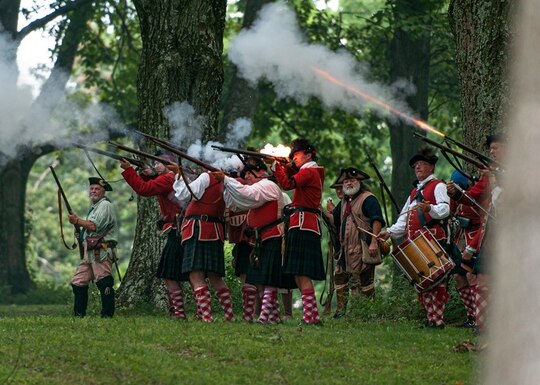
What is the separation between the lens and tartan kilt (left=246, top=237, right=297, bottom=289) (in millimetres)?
14805

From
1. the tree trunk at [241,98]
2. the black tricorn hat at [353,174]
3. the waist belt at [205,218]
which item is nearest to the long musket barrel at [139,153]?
the waist belt at [205,218]

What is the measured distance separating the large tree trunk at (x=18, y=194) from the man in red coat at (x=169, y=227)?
1205 cm

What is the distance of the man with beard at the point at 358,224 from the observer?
16.2 m

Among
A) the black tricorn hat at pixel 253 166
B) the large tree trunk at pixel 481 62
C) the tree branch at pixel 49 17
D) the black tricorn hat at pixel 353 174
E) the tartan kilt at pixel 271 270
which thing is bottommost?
the tartan kilt at pixel 271 270

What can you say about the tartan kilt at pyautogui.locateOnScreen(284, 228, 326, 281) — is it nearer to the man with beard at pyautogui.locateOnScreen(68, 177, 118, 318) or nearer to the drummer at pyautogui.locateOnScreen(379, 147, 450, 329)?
the drummer at pyautogui.locateOnScreen(379, 147, 450, 329)

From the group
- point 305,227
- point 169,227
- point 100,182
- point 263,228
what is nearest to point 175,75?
point 100,182

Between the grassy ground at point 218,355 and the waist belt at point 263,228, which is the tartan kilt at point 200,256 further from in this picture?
the grassy ground at point 218,355

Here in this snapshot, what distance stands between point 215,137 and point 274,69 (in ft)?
6.67

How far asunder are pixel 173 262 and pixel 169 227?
1.45ft

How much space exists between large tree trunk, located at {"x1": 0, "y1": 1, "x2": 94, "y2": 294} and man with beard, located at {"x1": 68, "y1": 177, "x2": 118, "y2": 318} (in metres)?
11.8

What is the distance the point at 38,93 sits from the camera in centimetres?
2620

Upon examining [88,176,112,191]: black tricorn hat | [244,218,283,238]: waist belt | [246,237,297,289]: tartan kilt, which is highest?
[88,176,112,191]: black tricorn hat

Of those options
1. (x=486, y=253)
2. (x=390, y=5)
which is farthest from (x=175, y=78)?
(x=390, y=5)

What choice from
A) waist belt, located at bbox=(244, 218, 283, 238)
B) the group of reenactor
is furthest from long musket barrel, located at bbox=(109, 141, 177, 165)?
waist belt, located at bbox=(244, 218, 283, 238)
